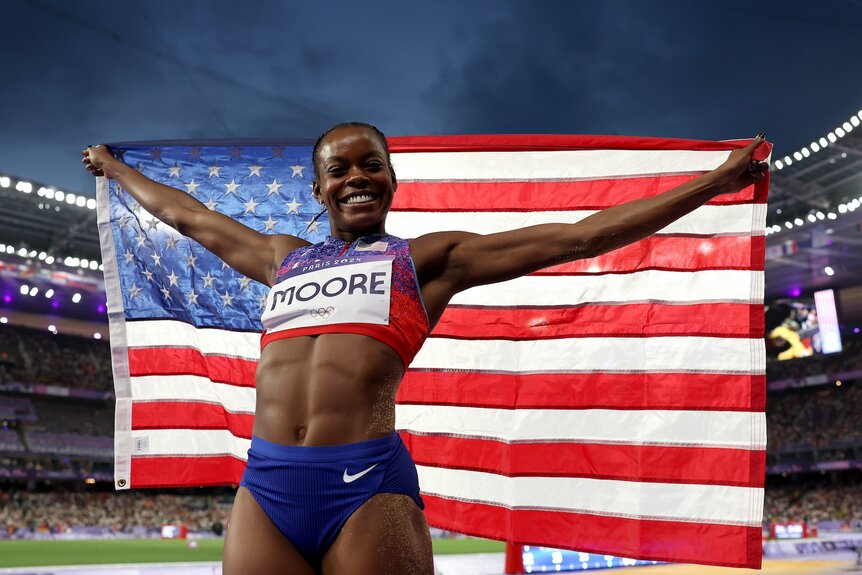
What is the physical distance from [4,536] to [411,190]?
2326 centimetres

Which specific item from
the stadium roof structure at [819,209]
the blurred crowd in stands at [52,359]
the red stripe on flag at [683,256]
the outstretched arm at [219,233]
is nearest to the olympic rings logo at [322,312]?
the outstretched arm at [219,233]

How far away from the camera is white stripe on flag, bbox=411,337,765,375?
423cm

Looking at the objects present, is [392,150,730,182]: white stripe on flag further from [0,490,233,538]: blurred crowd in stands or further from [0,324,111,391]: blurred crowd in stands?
[0,324,111,391]: blurred crowd in stands

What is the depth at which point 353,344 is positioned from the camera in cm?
266

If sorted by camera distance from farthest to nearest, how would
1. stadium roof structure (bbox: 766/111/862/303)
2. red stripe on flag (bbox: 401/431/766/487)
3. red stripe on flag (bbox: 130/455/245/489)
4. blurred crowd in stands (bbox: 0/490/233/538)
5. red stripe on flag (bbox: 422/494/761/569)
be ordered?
1. blurred crowd in stands (bbox: 0/490/233/538)
2. stadium roof structure (bbox: 766/111/862/303)
3. red stripe on flag (bbox: 130/455/245/489)
4. red stripe on flag (bbox: 401/431/766/487)
5. red stripe on flag (bbox: 422/494/761/569)

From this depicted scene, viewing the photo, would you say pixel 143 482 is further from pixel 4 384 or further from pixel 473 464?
pixel 4 384

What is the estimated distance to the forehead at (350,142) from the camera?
2.97 m

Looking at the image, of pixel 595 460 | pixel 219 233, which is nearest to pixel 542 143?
pixel 595 460

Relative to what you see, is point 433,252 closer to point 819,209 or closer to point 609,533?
point 609,533

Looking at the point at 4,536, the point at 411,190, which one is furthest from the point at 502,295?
the point at 4,536

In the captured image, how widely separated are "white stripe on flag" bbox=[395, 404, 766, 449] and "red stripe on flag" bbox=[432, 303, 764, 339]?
1.44 ft

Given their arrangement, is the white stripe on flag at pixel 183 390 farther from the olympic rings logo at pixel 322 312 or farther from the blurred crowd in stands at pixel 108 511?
the blurred crowd in stands at pixel 108 511

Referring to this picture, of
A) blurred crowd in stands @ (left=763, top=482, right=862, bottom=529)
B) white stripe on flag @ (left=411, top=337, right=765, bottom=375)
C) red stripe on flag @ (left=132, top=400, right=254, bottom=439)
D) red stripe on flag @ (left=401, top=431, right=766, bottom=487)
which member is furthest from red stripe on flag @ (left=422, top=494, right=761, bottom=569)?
blurred crowd in stands @ (left=763, top=482, right=862, bottom=529)

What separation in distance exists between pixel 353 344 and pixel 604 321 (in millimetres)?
2188
